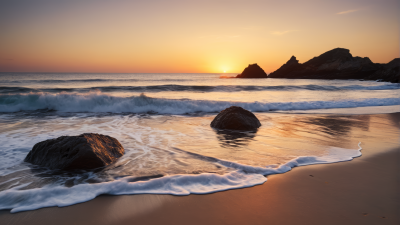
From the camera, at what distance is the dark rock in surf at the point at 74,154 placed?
3.27 m

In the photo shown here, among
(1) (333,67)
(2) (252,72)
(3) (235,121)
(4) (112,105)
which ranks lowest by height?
(4) (112,105)

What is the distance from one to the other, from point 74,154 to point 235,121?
3939mm

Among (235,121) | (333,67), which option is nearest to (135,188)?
(235,121)

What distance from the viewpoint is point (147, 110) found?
10.6 m

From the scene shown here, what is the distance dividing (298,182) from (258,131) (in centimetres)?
310

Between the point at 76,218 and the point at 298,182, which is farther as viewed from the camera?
the point at 298,182

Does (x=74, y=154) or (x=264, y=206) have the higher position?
(x=74, y=154)

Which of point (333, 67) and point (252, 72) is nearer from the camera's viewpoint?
point (252, 72)

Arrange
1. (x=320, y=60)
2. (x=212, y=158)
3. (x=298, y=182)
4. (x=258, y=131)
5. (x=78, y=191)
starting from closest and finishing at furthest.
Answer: (x=78, y=191) → (x=298, y=182) → (x=212, y=158) → (x=258, y=131) → (x=320, y=60)

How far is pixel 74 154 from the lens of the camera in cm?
335

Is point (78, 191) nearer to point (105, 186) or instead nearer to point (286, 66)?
point (105, 186)

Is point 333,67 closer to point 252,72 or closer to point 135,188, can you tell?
point 252,72

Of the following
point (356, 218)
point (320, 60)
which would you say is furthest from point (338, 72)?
point (356, 218)

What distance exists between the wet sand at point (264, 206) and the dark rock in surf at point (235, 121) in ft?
10.2
